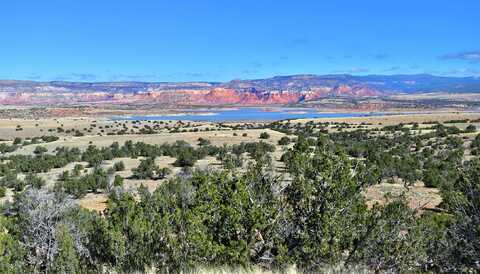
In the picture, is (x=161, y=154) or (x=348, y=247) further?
(x=161, y=154)

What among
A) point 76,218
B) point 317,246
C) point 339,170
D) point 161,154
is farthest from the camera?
point 161,154

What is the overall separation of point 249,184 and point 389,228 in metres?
2.56

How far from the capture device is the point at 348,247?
8539 mm

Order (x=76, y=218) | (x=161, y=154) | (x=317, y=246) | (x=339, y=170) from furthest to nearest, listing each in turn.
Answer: (x=161, y=154) < (x=76, y=218) < (x=339, y=170) < (x=317, y=246)

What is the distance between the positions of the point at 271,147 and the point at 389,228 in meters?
28.9

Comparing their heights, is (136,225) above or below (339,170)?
below

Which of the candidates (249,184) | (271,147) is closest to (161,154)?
(271,147)

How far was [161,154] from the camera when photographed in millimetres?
36781

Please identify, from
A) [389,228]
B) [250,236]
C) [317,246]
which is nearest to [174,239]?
[250,236]

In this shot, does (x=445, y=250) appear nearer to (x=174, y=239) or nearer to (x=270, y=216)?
(x=270, y=216)

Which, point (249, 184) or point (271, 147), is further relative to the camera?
point (271, 147)

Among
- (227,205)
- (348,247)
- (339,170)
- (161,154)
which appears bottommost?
(161,154)

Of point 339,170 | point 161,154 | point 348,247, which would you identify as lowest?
point 161,154

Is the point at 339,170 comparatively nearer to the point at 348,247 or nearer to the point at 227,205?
the point at 348,247
